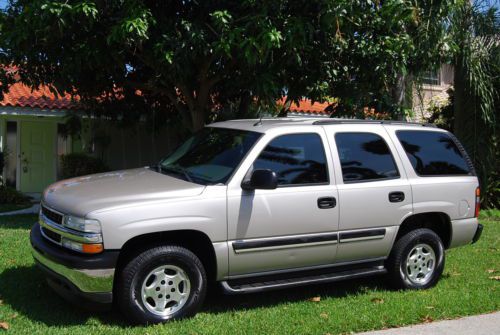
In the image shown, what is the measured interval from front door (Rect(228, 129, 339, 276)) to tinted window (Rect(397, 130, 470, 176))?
1204 millimetres

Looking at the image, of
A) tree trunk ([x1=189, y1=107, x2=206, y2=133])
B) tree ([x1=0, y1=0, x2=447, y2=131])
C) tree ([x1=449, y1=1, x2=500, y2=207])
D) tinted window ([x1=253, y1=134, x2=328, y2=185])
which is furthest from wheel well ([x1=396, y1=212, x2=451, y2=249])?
tree ([x1=449, y1=1, x2=500, y2=207])

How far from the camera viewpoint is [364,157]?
5914 millimetres

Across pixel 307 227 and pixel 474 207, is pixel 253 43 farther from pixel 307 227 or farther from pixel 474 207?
pixel 474 207

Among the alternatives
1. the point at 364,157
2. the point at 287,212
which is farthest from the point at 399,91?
the point at 287,212

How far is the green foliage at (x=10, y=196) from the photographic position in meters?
13.2

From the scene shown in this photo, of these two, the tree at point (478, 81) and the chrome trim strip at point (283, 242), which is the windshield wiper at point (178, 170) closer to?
the chrome trim strip at point (283, 242)

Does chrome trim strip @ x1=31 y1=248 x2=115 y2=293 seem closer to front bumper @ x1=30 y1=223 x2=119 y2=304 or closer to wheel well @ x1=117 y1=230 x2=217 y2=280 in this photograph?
front bumper @ x1=30 y1=223 x2=119 y2=304

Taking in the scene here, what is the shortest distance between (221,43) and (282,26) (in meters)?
1.04

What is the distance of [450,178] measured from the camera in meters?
6.36

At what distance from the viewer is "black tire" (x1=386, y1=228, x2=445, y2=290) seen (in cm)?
604

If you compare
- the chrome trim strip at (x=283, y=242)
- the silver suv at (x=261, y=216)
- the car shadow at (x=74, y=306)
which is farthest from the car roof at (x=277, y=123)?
the car shadow at (x=74, y=306)

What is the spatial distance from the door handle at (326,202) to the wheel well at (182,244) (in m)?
1.19

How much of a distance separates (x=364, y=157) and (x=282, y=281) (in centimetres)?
161

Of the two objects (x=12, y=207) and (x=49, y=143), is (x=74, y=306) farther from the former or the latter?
(x=49, y=143)
